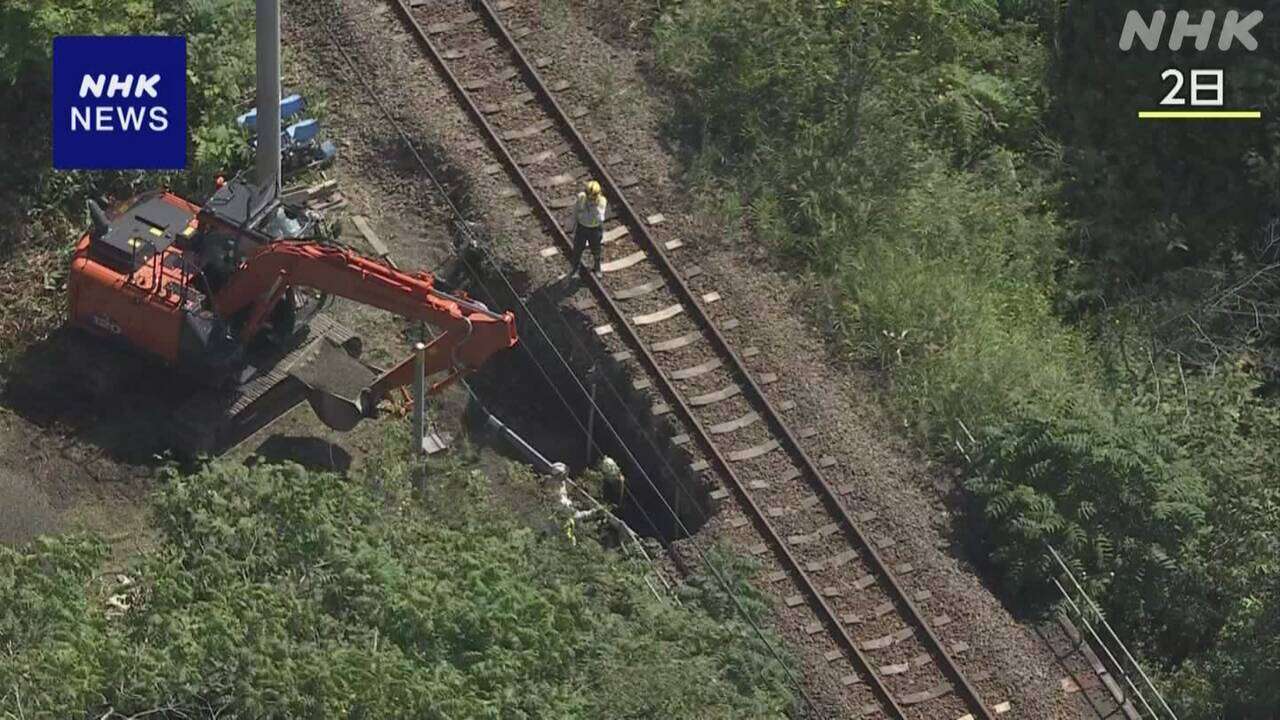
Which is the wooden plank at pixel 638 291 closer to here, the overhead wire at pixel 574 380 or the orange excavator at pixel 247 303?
the overhead wire at pixel 574 380

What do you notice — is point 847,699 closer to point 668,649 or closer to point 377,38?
point 668,649

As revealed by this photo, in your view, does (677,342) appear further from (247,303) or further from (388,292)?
(247,303)

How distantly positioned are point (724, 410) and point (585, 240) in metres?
2.80

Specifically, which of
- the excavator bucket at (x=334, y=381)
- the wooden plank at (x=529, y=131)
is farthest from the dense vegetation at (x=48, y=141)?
the wooden plank at (x=529, y=131)

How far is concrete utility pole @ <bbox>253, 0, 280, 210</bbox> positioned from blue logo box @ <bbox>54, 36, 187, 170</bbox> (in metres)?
1.51

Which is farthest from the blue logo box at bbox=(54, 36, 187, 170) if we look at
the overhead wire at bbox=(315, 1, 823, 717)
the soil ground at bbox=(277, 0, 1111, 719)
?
the overhead wire at bbox=(315, 1, 823, 717)

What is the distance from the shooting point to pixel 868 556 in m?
26.7

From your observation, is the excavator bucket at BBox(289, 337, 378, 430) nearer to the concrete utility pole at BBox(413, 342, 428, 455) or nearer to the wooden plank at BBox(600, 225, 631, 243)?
the concrete utility pole at BBox(413, 342, 428, 455)

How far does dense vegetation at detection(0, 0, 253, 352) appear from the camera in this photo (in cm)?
2816

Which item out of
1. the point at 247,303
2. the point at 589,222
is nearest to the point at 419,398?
the point at 247,303

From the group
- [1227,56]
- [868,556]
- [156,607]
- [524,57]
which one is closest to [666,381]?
[868,556]

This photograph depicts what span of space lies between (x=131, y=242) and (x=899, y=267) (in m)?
10.00

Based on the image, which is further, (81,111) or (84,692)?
(81,111)

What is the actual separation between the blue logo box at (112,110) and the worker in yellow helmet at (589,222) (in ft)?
16.8
